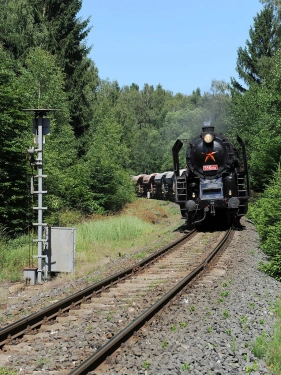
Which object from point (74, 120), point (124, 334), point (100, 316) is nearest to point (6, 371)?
point (124, 334)

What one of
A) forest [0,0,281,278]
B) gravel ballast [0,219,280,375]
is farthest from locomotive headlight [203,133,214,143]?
gravel ballast [0,219,280,375]

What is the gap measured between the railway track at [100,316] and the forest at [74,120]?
306cm

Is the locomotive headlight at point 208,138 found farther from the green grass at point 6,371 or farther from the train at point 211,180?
the green grass at point 6,371

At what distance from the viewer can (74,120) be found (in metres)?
34.2

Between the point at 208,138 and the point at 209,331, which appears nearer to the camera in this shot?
the point at 209,331

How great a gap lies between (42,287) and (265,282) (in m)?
4.63

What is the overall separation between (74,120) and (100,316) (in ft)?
92.9

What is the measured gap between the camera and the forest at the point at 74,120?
51.6 feet

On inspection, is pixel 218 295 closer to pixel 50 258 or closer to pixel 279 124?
pixel 50 258

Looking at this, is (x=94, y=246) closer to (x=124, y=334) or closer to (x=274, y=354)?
(x=124, y=334)

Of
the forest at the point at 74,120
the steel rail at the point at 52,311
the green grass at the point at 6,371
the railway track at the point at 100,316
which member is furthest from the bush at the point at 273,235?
the green grass at the point at 6,371

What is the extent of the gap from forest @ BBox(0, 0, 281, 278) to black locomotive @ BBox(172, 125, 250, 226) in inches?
50.6

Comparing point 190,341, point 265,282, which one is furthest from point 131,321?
point 265,282

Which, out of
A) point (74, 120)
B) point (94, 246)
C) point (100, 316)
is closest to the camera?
point (100, 316)
